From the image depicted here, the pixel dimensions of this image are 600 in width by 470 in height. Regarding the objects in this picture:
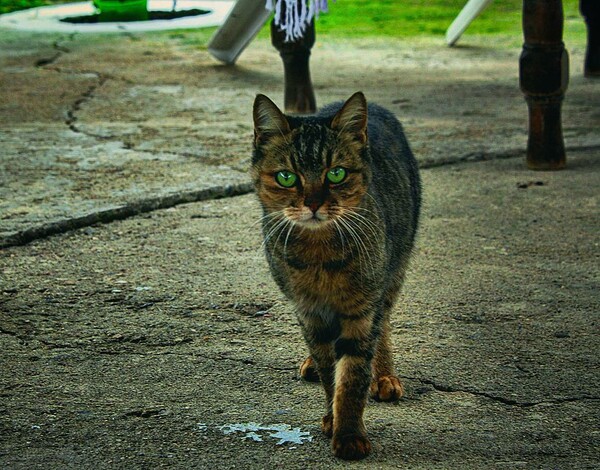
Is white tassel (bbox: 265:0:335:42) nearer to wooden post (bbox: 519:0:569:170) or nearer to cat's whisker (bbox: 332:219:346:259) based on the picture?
wooden post (bbox: 519:0:569:170)

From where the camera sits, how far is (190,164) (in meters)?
4.79

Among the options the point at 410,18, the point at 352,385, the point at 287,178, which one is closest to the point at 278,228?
the point at 287,178

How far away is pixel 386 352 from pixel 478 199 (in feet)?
5.67

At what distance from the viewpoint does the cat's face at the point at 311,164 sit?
240cm

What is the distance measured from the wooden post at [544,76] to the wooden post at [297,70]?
1513 millimetres

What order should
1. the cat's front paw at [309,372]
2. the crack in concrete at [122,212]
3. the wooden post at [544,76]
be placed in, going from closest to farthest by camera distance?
the cat's front paw at [309,372], the crack in concrete at [122,212], the wooden post at [544,76]

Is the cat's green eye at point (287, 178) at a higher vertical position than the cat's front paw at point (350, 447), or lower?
higher

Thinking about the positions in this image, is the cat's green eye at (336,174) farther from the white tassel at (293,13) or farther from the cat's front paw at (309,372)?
the white tassel at (293,13)

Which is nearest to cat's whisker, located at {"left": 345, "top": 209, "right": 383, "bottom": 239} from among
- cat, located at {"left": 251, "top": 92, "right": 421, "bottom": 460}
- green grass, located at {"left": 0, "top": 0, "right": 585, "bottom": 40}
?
cat, located at {"left": 251, "top": 92, "right": 421, "bottom": 460}

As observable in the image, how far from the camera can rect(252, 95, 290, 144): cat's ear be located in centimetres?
247

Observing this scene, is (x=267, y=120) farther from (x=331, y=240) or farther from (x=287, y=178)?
(x=331, y=240)

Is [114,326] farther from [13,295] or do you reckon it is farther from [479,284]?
[479,284]

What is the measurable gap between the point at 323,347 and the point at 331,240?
276 mm

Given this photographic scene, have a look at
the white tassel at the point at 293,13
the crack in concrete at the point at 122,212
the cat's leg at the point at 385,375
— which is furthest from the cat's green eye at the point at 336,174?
the white tassel at the point at 293,13
